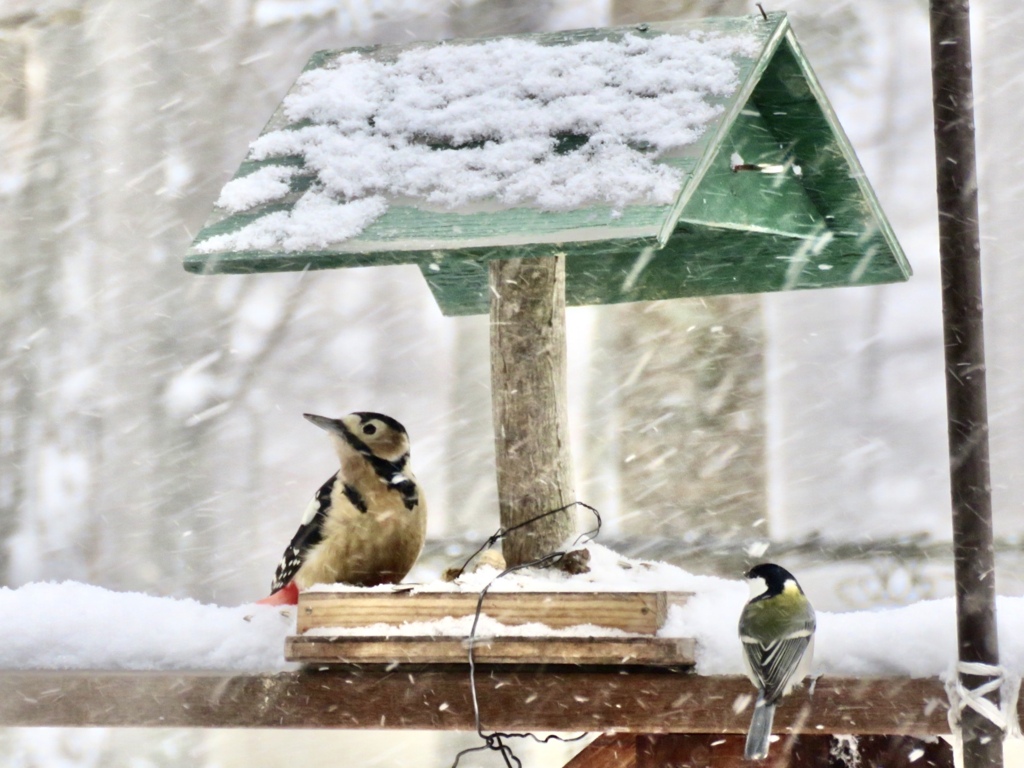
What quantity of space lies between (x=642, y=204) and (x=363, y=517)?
2.37ft

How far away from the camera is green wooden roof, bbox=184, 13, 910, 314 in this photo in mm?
1824

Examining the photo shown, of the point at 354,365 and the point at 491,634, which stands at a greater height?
the point at 491,634

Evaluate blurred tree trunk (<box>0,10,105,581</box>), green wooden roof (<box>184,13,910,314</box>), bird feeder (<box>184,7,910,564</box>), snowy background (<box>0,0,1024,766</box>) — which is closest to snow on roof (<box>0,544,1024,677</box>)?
bird feeder (<box>184,7,910,564</box>)

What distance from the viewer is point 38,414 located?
231 inches

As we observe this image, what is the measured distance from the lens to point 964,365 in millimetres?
1605

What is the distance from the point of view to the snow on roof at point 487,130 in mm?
1895

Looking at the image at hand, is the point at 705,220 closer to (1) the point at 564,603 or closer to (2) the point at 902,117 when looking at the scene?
(1) the point at 564,603

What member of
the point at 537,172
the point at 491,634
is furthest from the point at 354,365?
the point at 491,634

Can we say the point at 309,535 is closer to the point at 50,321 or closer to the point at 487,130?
the point at 487,130

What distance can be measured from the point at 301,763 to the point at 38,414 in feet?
6.95

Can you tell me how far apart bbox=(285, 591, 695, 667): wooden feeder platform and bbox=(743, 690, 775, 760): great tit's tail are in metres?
0.13

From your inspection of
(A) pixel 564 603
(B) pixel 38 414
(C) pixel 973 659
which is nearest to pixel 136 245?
(B) pixel 38 414

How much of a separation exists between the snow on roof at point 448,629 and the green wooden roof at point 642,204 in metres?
0.55

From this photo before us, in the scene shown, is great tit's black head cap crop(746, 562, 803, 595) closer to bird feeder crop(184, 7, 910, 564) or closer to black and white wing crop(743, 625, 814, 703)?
black and white wing crop(743, 625, 814, 703)
